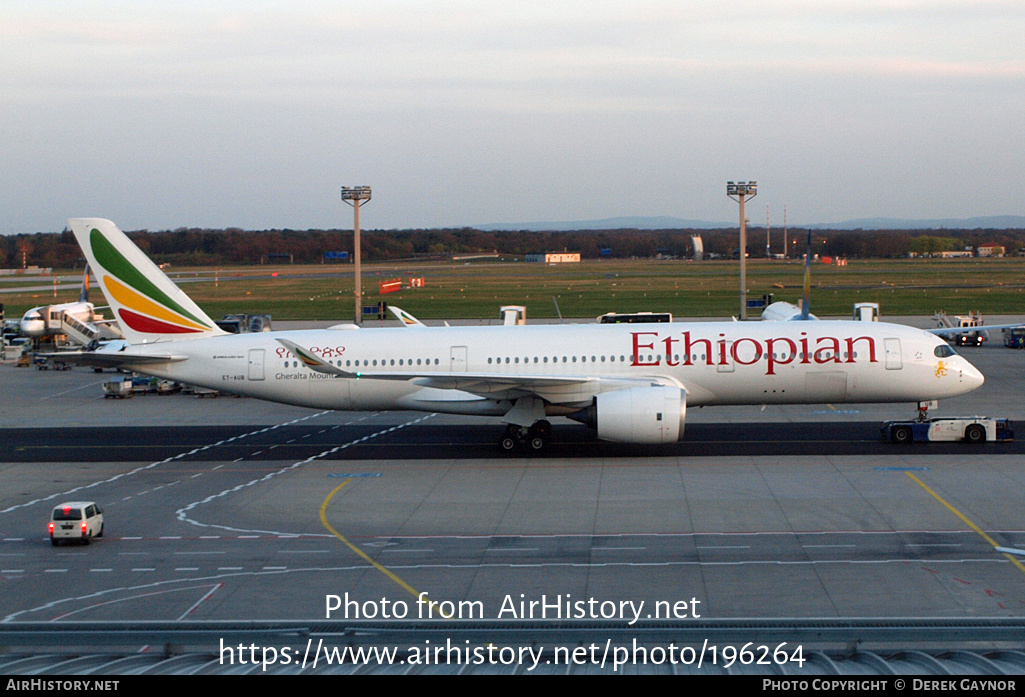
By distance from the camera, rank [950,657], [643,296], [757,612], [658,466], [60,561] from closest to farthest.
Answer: [950,657]
[757,612]
[60,561]
[658,466]
[643,296]

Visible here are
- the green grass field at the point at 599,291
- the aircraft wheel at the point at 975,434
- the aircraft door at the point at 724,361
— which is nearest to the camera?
the aircraft wheel at the point at 975,434

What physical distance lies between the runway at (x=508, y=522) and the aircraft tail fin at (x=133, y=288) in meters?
4.57

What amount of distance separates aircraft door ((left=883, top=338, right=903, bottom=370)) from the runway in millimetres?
2842

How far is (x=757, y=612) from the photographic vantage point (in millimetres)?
17531

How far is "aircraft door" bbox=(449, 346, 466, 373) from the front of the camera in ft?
115

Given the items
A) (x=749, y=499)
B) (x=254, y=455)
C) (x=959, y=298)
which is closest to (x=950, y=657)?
(x=749, y=499)

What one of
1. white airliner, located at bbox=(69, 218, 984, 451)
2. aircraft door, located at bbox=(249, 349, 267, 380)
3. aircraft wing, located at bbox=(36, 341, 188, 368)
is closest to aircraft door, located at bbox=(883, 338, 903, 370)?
white airliner, located at bbox=(69, 218, 984, 451)

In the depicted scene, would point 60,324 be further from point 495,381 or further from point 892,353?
point 892,353

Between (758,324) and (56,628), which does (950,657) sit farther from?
(758,324)

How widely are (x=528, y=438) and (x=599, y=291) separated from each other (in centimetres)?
9557

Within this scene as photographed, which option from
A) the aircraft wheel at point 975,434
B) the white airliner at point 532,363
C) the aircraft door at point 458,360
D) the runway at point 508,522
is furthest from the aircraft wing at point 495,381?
the aircraft wheel at point 975,434

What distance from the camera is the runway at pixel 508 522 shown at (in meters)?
18.8

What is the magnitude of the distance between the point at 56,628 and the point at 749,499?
18968mm

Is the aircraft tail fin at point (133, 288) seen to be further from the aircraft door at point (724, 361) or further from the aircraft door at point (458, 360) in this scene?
the aircraft door at point (724, 361)
